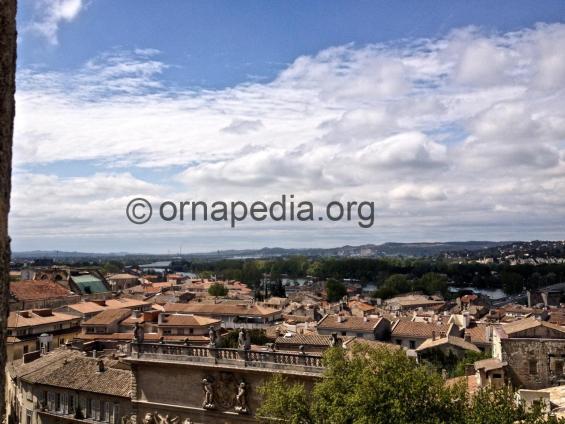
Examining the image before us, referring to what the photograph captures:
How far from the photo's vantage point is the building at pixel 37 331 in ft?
149

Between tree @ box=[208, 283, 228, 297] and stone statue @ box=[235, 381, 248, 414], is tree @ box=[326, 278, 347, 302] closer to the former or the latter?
tree @ box=[208, 283, 228, 297]

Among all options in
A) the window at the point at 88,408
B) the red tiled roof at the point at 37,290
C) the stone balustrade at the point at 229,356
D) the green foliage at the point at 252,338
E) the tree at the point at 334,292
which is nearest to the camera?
the stone balustrade at the point at 229,356

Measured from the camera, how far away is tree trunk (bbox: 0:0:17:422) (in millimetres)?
4902

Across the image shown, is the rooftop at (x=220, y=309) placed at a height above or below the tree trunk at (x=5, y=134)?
below

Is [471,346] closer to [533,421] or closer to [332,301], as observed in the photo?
[533,421]

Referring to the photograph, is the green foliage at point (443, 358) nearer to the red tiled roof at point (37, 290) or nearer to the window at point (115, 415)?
the window at point (115, 415)

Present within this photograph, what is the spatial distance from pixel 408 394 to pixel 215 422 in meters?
10.1

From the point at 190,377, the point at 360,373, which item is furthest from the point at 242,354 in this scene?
the point at 360,373

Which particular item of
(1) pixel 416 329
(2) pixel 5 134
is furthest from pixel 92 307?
(2) pixel 5 134

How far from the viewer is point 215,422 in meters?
23.7

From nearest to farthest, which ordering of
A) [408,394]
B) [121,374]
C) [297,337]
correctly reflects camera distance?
[408,394]
[121,374]
[297,337]

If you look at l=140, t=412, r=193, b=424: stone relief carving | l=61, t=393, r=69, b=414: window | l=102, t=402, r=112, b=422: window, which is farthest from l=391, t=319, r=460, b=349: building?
l=140, t=412, r=193, b=424: stone relief carving

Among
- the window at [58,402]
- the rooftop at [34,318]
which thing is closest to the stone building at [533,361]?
the window at [58,402]

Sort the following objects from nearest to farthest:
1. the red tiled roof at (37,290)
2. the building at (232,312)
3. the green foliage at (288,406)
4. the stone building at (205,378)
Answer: the green foliage at (288,406) < the stone building at (205,378) < the red tiled roof at (37,290) < the building at (232,312)
